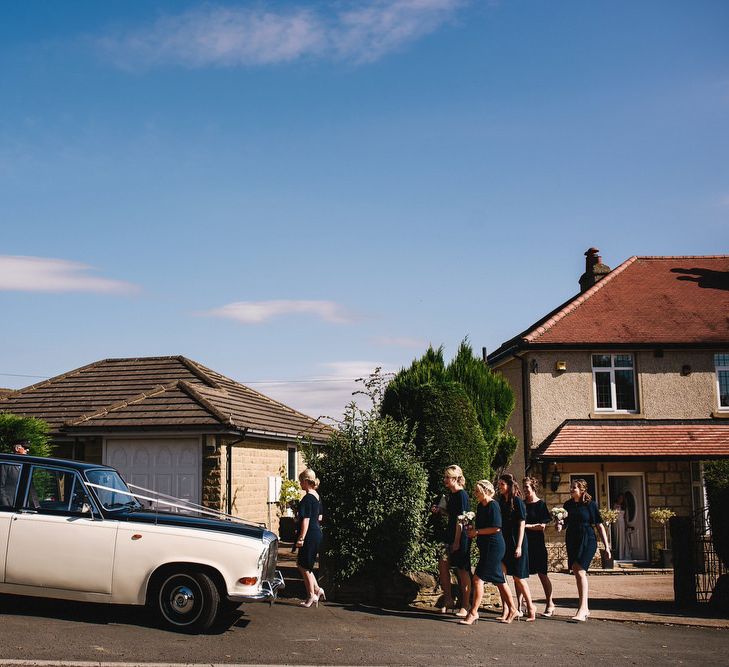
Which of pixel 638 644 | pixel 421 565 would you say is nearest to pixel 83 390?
pixel 421 565

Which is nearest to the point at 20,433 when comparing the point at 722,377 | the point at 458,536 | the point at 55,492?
the point at 55,492

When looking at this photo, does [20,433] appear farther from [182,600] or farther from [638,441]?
[638,441]

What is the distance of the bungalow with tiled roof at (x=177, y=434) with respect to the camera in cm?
1744

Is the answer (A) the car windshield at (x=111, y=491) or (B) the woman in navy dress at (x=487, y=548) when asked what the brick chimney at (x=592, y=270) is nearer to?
(B) the woman in navy dress at (x=487, y=548)

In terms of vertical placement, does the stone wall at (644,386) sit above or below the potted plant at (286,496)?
above

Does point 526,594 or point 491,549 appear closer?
point 491,549

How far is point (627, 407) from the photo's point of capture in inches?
874

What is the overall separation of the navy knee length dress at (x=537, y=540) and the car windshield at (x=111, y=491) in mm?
4900

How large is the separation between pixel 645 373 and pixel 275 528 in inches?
414

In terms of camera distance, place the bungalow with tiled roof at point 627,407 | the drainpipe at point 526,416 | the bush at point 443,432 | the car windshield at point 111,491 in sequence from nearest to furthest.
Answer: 1. the car windshield at point 111,491
2. the bush at point 443,432
3. the bungalow with tiled roof at point 627,407
4. the drainpipe at point 526,416

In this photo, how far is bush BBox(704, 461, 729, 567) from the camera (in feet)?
39.3

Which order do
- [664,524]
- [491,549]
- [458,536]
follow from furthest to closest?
[664,524] < [458,536] < [491,549]

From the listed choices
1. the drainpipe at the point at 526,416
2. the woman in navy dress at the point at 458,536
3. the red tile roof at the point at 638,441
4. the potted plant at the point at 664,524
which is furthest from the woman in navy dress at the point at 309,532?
the potted plant at the point at 664,524

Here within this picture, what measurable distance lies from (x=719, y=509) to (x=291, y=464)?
1233cm
